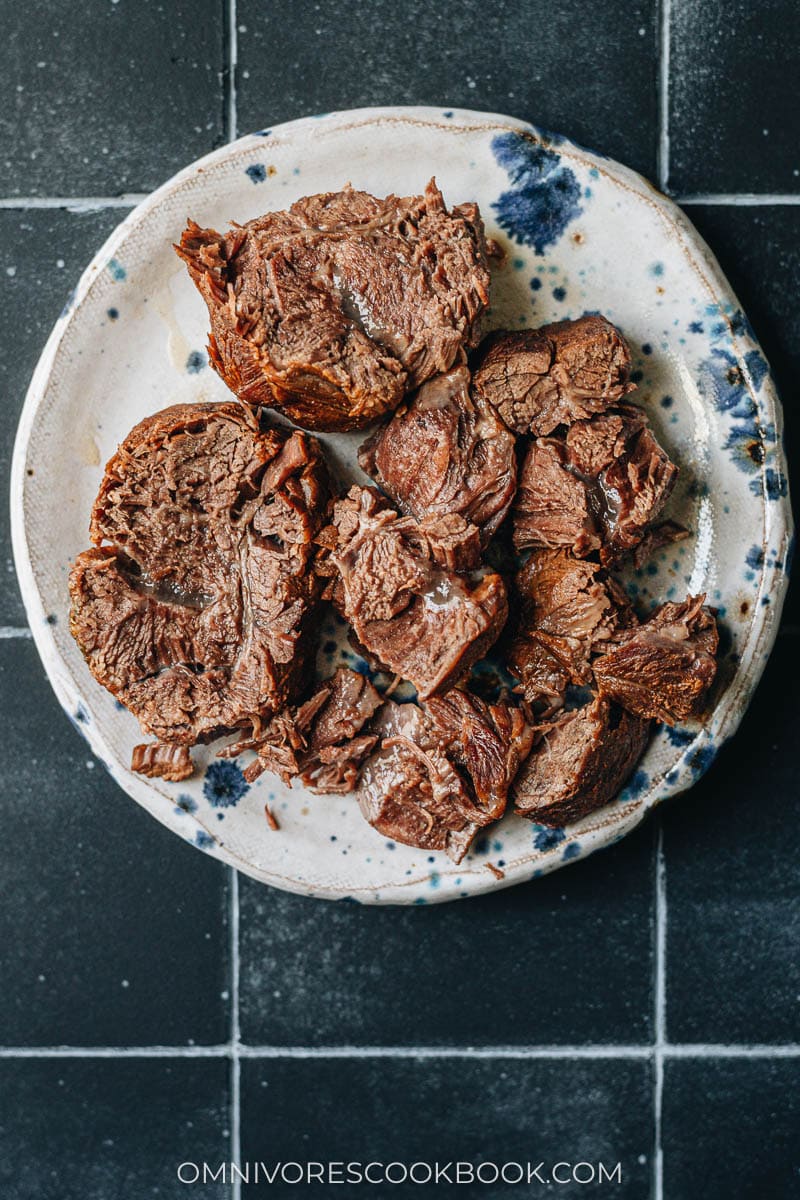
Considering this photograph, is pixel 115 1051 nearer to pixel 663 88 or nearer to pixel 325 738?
pixel 325 738

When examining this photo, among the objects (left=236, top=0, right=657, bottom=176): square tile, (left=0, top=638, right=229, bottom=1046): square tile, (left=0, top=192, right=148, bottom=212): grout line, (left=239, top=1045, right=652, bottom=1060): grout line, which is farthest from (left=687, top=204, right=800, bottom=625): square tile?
(left=0, top=638, right=229, bottom=1046): square tile

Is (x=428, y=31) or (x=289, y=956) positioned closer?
(x=428, y=31)

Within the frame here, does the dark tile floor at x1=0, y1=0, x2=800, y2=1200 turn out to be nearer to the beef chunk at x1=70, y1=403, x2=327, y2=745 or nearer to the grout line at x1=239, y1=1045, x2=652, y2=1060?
the grout line at x1=239, y1=1045, x2=652, y2=1060

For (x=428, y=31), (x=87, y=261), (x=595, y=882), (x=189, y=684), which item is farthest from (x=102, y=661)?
(x=428, y=31)

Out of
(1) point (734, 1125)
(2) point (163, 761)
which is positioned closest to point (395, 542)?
(2) point (163, 761)

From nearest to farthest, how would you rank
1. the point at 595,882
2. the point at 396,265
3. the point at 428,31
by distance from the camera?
the point at 396,265, the point at 428,31, the point at 595,882

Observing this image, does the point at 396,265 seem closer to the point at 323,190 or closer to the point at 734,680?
the point at 323,190
